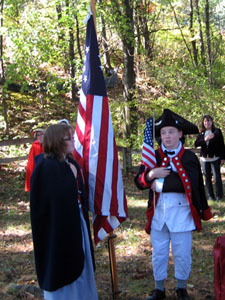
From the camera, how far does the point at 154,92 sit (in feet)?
47.1

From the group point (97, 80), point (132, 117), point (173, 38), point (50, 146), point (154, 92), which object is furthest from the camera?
point (173, 38)

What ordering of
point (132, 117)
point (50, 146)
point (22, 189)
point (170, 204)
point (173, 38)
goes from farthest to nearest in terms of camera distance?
point (173, 38)
point (132, 117)
point (22, 189)
point (170, 204)
point (50, 146)

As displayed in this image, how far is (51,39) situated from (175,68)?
434 centimetres

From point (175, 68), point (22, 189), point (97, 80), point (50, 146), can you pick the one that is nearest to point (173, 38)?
point (175, 68)

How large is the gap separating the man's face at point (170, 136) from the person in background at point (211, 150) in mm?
4471

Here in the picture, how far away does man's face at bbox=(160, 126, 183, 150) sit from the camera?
3.88 m

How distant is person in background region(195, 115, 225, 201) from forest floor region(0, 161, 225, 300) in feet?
1.63

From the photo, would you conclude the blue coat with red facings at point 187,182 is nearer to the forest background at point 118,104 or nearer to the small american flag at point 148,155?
the small american flag at point 148,155

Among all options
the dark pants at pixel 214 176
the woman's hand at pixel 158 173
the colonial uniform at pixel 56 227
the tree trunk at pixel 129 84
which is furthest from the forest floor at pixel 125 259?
the tree trunk at pixel 129 84

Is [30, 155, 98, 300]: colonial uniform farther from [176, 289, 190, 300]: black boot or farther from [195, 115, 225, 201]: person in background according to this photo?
[195, 115, 225, 201]: person in background

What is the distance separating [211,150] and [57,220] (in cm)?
590

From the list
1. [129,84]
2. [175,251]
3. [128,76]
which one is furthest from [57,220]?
[128,76]

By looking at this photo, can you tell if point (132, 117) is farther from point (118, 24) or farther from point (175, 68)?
point (118, 24)

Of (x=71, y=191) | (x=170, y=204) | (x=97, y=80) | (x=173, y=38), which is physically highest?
(x=173, y=38)
